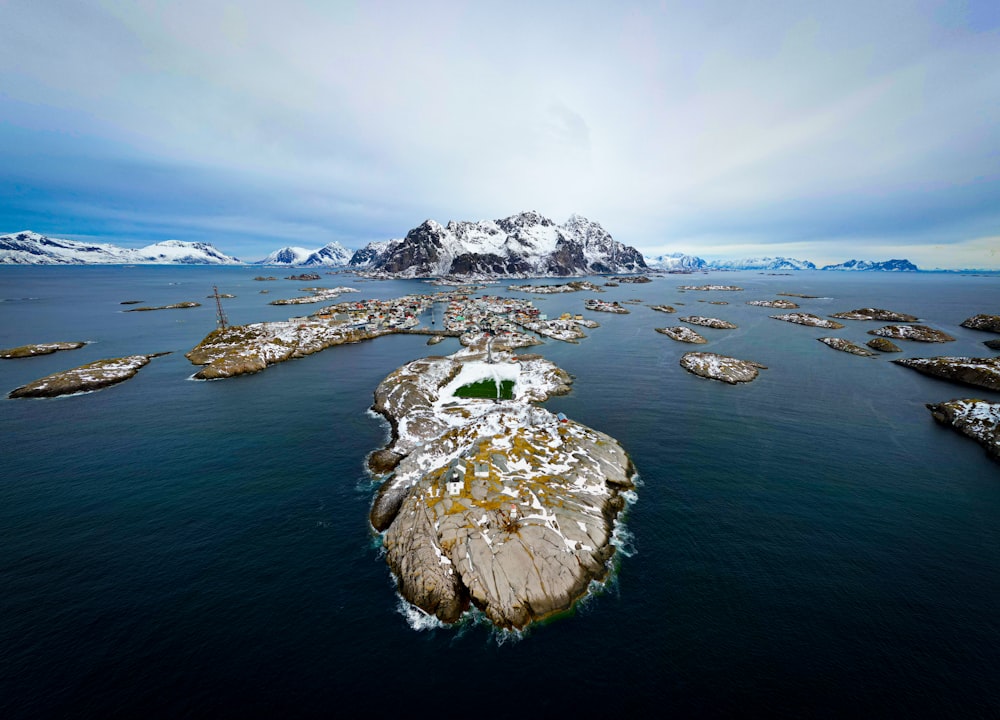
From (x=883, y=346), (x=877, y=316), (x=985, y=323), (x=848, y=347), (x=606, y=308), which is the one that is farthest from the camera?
(x=606, y=308)

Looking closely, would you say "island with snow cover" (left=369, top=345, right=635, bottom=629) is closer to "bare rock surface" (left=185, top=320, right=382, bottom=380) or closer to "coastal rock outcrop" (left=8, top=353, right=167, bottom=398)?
"bare rock surface" (left=185, top=320, right=382, bottom=380)

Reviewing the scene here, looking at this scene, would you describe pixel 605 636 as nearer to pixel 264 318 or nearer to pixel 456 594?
pixel 456 594

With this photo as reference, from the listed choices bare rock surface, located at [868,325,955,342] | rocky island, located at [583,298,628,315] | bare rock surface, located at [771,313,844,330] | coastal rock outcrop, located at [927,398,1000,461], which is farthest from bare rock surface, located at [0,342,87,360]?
bare rock surface, located at [868,325,955,342]

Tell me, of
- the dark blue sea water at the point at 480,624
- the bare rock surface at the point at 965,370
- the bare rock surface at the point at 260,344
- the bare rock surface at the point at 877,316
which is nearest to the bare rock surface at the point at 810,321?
the bare rock surface at the point at 877,316

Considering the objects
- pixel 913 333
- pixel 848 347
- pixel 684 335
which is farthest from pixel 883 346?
pixel 684 335

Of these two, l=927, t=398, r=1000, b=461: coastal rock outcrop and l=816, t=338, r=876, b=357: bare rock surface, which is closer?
l=927, t=398, r=1000, b=461: coastal rock outcrop

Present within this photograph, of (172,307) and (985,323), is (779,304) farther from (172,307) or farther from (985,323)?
(172,307)
